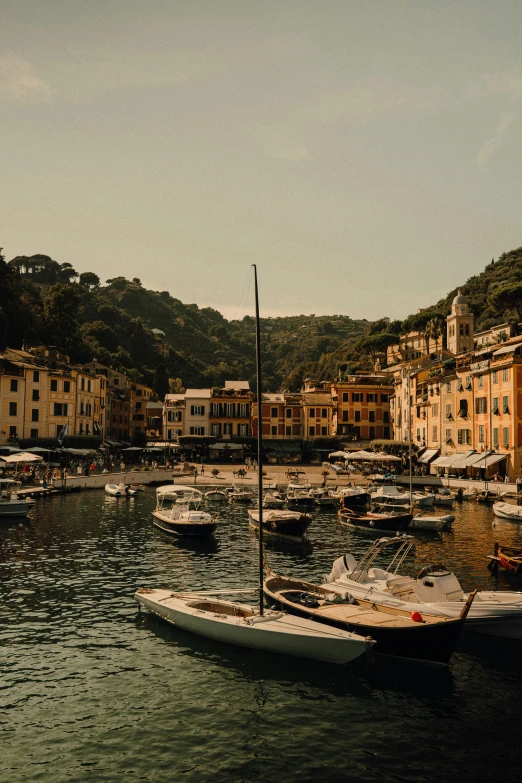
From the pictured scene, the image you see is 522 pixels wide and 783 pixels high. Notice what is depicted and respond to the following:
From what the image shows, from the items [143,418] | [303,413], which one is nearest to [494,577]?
[303,413]

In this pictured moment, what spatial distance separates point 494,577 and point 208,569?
14347 millimetres

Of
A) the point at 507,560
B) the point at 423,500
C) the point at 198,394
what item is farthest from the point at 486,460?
the point at 198,394

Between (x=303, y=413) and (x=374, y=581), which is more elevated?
(x=303, y=413)

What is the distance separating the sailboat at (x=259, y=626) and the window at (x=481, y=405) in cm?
5413

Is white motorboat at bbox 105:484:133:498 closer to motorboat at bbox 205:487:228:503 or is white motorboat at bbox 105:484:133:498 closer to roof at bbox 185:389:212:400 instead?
motorboat at bbox 205:487:228:503

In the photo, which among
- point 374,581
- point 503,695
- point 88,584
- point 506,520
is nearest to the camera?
point 503,695

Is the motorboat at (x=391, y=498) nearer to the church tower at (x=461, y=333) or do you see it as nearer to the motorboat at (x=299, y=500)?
the motorboat at (x=299, y=500)

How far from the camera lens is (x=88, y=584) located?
29391 millimetres

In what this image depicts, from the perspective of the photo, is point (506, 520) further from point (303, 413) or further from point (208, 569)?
point (303, 413)

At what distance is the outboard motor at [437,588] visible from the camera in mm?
22859

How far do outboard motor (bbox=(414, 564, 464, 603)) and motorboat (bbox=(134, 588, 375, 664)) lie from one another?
442cm

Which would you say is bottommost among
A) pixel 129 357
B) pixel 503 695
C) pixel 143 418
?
pixel 503 695

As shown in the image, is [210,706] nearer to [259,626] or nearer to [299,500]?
[259,626]

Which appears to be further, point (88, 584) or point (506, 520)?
point (506, 520)
